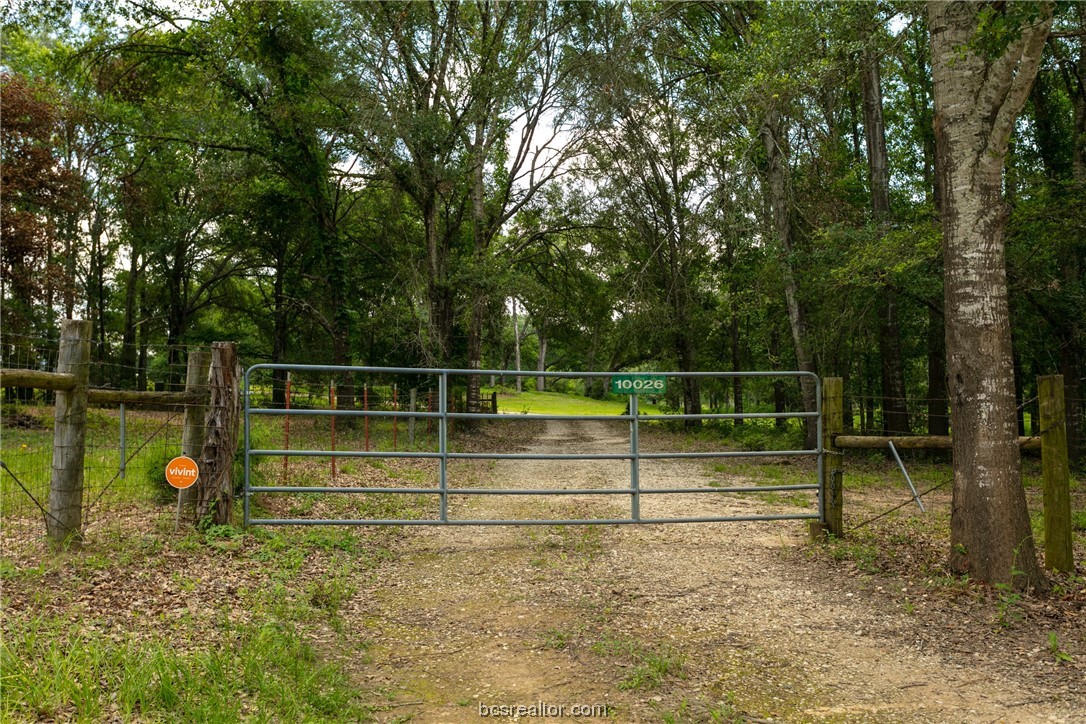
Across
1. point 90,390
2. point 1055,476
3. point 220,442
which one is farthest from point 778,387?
point 90,390

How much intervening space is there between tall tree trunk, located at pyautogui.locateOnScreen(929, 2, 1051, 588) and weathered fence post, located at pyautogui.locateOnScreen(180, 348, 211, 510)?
20.0ft

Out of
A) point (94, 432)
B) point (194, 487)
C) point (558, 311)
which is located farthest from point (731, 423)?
point (194, 487)

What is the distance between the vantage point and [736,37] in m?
15.5

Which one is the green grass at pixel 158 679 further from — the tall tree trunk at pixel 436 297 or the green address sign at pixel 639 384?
the tall tree trunk at pixel 436 297

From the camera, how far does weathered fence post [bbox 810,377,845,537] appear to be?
6.53m

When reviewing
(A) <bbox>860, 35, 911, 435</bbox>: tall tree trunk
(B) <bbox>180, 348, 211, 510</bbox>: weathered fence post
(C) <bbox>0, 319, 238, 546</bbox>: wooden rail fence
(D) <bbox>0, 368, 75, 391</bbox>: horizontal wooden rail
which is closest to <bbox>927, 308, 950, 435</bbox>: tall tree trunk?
(A) <bbox>860, 35, 911, 435</bbox>: tall tree trunk

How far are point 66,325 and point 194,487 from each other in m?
1.72

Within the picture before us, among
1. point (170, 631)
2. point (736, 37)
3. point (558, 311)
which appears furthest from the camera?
point (558, 311)

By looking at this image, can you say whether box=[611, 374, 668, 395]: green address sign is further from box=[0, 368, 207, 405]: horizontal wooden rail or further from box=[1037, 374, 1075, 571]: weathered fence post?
box=[0, 368, 207, 405]: horizontal wooden rail

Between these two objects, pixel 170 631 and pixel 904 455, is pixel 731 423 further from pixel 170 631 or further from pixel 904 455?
pixel 170 631

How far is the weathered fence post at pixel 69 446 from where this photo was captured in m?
5.11

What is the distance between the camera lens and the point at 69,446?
5.11 meters

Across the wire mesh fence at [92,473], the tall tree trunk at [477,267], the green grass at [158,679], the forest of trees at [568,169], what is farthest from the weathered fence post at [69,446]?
the tall tree trunk at [477,267]

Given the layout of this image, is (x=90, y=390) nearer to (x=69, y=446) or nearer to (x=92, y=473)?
(x=69, y=446)
